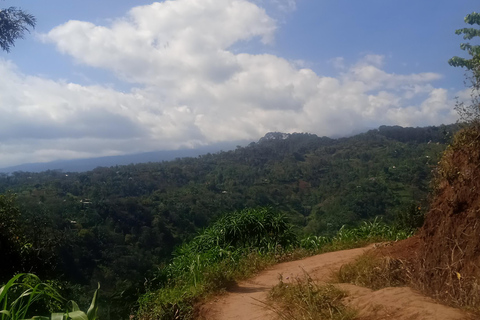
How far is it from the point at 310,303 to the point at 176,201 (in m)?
32.3

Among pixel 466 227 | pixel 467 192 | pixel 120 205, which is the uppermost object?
pixel 467 192

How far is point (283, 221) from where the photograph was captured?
9625 millimetres

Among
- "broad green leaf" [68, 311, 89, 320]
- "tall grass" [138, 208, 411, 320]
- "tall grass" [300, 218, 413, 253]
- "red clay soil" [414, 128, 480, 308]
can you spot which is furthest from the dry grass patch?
"broad green leaf" [68, 311, 89, 320]

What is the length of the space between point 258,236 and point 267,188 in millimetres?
35563

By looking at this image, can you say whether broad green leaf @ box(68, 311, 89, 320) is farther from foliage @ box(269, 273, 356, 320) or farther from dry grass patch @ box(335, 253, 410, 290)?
dry grass patch @ box(335, 253, 410, 290)

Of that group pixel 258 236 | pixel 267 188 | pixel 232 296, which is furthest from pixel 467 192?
pixel 267 188

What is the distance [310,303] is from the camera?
4113 millimetres

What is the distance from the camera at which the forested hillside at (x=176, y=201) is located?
28.8 ft

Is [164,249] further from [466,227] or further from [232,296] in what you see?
[466,227]

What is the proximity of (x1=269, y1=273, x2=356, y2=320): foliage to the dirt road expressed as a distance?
0.42 feet

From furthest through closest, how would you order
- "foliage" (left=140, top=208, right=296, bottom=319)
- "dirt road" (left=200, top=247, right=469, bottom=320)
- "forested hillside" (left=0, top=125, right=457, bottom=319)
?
"forested hillside" (left=0, top=125, right=457, bottom=319)
"foliage" (left=140, top=208, right=296, bottom=319)
"dirt road" (left=200, top=247, right=469, bottom=320)

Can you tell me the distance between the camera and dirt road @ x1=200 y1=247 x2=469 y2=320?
3447 millimetres

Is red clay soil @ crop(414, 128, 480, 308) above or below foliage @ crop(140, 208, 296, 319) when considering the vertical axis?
above

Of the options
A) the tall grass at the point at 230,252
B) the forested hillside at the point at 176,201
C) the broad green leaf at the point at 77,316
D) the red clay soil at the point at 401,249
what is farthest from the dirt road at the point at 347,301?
the broad green leaf at the point at 77,316
